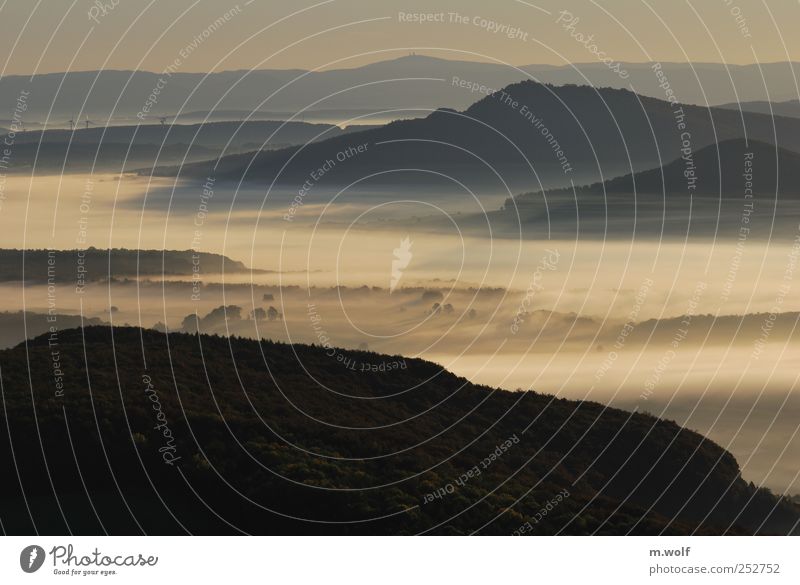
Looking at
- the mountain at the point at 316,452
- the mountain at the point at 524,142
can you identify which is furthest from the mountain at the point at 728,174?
the mountain at the point at 316,452

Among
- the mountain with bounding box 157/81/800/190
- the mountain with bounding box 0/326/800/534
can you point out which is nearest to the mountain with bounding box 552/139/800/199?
the mountain with bounding box 157/81/800/190

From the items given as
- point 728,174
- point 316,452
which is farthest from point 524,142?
point 316,452

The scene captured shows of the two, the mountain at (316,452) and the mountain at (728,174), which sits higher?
the mountain at (728,174)

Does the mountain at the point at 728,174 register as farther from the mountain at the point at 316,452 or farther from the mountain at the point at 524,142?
the mountain at the point at 316,452

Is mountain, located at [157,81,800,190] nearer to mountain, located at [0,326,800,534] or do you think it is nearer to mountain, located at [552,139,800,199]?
mountain, located at [552,139,800,199]
